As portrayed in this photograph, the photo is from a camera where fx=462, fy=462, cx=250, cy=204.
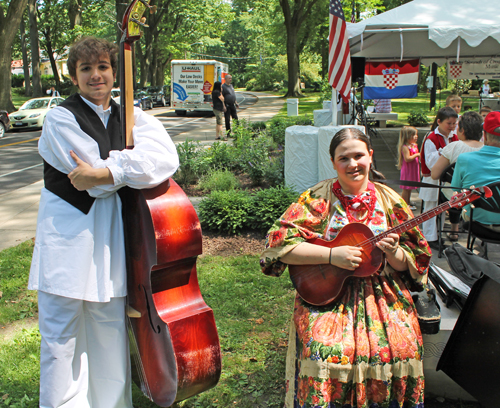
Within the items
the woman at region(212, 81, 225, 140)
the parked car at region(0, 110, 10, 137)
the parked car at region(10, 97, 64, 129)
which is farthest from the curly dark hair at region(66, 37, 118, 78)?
the parked car at region(10, 97, 64, 129)

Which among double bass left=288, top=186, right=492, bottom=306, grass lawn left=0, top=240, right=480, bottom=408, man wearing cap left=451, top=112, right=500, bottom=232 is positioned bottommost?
grass lawn left=0, top=240, right=480, bottom=408

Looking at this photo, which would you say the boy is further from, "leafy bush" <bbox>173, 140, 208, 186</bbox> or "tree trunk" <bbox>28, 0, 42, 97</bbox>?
"tree trunk" <bbox>28, 0, 42, 97</bbox>

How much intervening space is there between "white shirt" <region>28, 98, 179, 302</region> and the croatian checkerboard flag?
11.3 metres

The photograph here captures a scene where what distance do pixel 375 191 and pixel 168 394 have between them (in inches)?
58.8

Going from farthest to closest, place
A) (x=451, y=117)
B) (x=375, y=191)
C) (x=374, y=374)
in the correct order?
(x=451, y=117) < (x=375, y=191) < (x=374, y=374)

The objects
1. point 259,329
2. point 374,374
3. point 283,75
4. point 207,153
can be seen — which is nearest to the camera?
point 374,374

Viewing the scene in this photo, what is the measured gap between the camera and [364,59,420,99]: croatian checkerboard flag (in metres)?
12.5

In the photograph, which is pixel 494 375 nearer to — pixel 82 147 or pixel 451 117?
pixel 82 147

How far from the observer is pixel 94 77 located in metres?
2.24

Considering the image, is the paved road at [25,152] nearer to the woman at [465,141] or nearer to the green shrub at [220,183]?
the green shrub at [220,183]

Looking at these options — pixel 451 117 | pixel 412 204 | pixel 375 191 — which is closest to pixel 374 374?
pixel 375 191

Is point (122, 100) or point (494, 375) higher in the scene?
point (122, 100)

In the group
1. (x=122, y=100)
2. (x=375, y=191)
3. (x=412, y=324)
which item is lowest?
(x=412, y=324)

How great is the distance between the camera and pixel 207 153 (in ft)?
29.8
